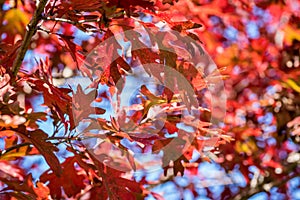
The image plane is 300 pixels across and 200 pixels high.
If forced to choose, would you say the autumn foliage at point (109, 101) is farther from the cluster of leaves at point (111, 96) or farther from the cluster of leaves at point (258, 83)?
the cluster of leaves at point (258, 83)

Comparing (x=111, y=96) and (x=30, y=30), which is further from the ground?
(x=30, y=30)

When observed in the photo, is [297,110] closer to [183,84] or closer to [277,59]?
[277,59]

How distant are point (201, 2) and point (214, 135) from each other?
1.44 m

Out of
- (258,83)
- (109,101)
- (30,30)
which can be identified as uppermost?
(30,30)

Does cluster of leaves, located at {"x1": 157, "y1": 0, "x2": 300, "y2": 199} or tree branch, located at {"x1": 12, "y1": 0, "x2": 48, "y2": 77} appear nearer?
tree branch, located at {"x1": 12, "y1": 0, "x2": 48, "y2": 77}

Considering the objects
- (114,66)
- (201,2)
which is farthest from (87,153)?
(201,2)

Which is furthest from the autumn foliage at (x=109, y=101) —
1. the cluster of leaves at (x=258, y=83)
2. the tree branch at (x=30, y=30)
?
the cluster of leaves at (x=258, y=83)

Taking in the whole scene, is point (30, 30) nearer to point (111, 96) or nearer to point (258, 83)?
point (111, 96)

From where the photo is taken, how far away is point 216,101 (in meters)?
2.31

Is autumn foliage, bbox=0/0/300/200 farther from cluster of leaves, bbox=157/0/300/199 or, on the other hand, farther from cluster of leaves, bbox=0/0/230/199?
cluster of leaves, bbox=157/0/300/199

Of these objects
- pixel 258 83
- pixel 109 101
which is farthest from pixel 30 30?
pixel 258 83

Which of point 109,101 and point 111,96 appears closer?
point 111,96

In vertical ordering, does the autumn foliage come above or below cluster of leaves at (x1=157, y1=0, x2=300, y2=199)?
above

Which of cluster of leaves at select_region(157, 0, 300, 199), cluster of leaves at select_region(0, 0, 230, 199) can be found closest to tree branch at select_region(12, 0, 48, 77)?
cluster of leaves at select_region(0, 0, 230, 199)
